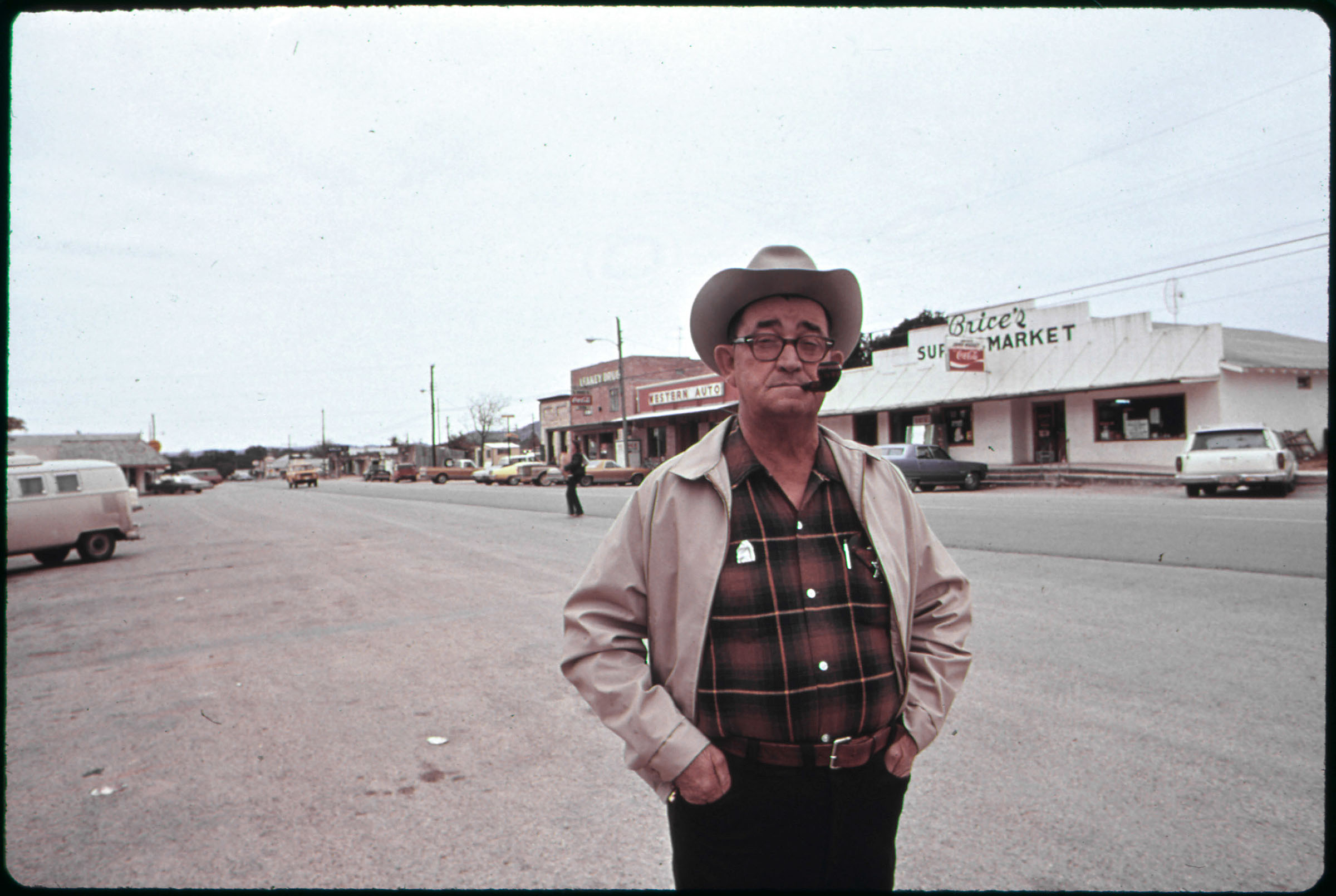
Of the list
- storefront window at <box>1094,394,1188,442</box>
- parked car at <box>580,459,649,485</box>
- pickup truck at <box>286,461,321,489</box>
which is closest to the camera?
storefront window at <box>1094,394,1188,442</box>

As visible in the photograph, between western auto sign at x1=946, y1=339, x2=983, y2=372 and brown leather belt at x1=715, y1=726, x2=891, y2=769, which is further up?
western auto sign at x1=946, y1=339, x2=983, y2=372

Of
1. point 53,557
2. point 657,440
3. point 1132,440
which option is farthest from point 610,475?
point 53,557

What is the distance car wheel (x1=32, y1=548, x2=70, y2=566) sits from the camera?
13.9 m

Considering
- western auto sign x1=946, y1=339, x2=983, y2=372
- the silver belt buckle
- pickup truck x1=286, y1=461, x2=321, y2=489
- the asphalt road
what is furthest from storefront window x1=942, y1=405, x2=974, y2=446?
pickup truck x1=286, y1=461, x2=321, y2=489

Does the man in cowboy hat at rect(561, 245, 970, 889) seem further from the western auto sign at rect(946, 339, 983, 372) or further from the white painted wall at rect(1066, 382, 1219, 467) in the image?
the western auto sign at rect(946, 339, 983, 372)

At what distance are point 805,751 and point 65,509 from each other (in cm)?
1550

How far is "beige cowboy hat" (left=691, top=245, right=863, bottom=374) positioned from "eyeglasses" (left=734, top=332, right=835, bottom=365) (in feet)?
0.35

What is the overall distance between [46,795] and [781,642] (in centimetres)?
388

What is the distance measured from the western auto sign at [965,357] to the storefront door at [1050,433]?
8.82 ft

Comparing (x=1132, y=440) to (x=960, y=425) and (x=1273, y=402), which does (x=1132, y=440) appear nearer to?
(x=1273, y=402)

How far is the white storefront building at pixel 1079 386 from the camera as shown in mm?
24078

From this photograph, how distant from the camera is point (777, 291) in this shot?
1998 millimetres

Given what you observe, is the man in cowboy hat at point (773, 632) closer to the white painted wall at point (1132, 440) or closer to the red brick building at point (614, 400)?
the white painted wall at point (1132, 440)

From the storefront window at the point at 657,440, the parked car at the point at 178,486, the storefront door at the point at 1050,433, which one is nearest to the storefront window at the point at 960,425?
the storefront door at the point at 1050,433
